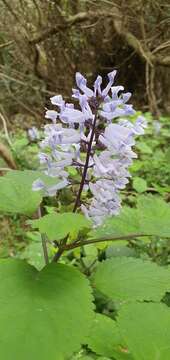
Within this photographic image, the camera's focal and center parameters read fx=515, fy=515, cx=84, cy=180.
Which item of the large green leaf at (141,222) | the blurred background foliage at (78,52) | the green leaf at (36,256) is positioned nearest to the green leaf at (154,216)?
the large green leaf at (141,222)

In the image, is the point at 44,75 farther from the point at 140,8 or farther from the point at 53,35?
the point at 140,8

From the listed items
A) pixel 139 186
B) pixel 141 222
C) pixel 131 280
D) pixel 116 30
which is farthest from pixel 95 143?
pixel 116 30

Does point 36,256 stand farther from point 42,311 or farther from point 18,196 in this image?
point 42,311

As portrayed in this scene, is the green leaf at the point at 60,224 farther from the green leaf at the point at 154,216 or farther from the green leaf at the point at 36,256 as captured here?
the green leaf at the point at 36,256

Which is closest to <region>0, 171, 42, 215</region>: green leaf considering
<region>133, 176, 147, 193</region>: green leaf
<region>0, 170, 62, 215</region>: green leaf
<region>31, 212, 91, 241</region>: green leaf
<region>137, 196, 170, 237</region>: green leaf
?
<region>0, 170, 62, 215</region>: green leaf

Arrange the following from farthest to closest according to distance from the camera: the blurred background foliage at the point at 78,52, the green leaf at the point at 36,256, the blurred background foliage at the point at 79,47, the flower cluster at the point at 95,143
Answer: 1. the blurred background foliage at the point at 79,47
2. the blurred background foliage at the point at 78,52
3. the green leaf at the point at 36,256
4. the flower cluster at the point at 95,143

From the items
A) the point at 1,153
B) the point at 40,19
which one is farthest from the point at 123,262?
the point at 40,19

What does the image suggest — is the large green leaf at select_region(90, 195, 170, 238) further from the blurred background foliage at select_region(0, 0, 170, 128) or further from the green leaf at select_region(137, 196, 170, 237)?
the blurred background foliage at select_region(0, 0, 170, 128)
